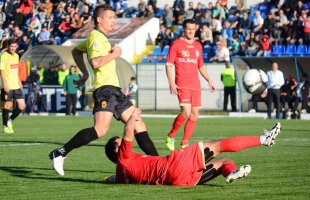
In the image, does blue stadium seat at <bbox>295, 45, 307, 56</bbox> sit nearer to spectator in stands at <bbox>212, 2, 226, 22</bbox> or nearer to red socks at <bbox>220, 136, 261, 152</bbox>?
spectator in stands at <bbox>212, 2, 226, 22</bbox>

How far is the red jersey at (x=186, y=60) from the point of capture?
1883 centimetres

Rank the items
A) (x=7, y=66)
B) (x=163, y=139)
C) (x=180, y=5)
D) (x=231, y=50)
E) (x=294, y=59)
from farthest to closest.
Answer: (x=180, y=5)
(x=231, y=50)
(x=294, y=59)
(x=7, y=66)
(x=163, y=139)

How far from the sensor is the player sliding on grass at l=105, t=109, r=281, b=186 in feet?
36.3

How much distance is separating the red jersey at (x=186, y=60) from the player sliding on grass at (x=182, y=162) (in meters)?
7.55

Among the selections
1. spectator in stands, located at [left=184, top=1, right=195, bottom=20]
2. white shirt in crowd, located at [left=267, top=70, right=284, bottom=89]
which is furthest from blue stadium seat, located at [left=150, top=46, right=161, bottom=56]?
white shirt in crowd, located at [left=267, top=70, right=284, bottom=89]

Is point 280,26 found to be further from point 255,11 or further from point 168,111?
point 168,111

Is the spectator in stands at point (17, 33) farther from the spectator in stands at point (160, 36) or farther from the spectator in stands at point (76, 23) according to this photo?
the spectator in stands at point (160, 36)

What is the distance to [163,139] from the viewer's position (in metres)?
21.7

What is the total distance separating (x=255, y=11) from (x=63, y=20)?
11.5 m

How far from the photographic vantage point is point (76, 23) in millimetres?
50781

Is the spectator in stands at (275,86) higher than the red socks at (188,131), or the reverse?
the red socks at (188,131)

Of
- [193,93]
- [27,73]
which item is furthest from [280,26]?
[193,93]

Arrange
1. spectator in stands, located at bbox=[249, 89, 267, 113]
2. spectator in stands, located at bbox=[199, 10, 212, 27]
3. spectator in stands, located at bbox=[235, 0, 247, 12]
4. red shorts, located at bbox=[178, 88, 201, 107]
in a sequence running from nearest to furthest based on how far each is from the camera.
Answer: red shorts, located at bbox=[178, 88, 201, 107]
spectator in stands, located at bbox=[249, 89, 267, 113]
spectator in stands, located at bbox=[199, 10, 212, 27]
spectator in stands, located at bbox=[235, 0, 247, 12]

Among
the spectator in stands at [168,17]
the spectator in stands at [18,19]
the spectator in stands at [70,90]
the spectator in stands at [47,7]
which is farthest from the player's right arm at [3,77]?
the spectator in stands at [18,19]
